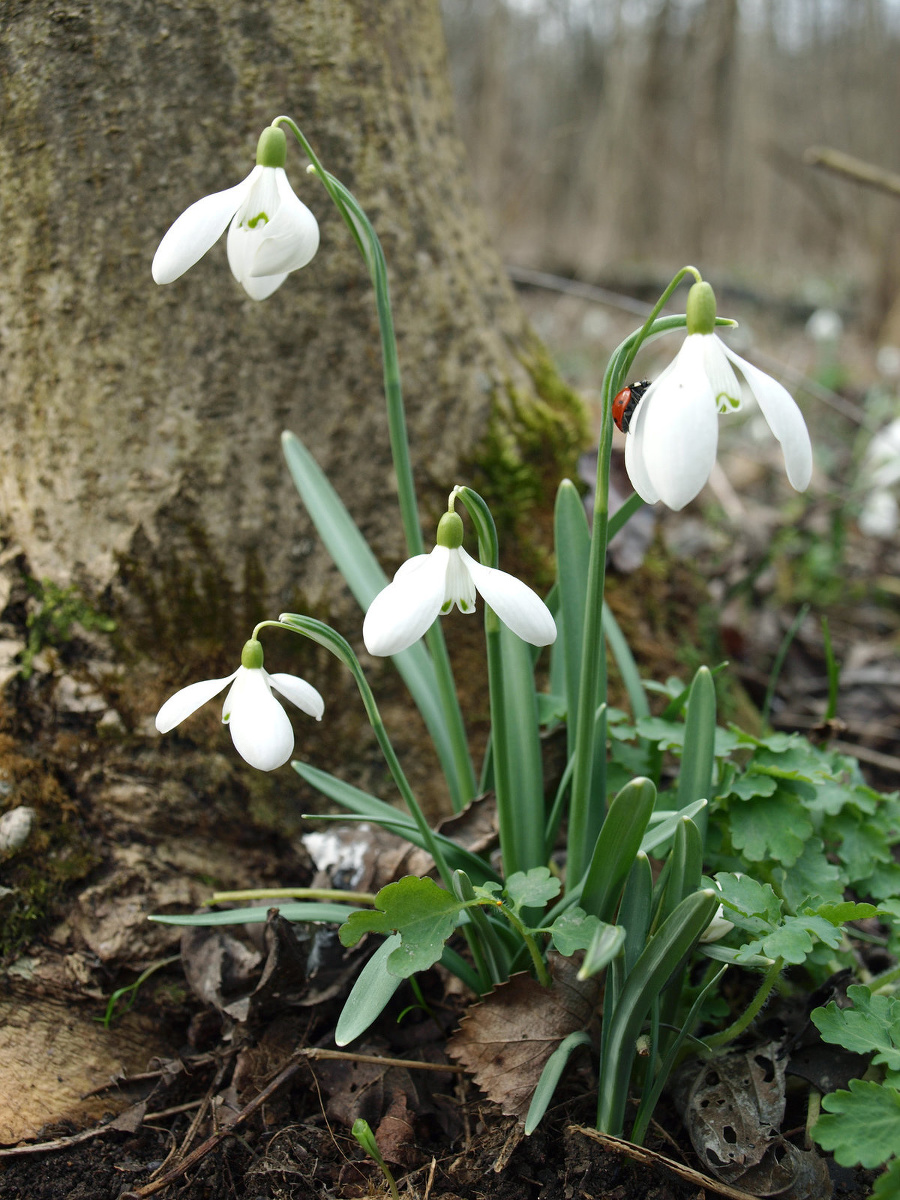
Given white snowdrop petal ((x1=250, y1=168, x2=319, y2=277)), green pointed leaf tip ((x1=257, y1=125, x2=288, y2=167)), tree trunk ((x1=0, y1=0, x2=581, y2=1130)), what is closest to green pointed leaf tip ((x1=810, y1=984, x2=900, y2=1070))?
tree trunk ((x1=0, y1=0, x2=581, y2=1130))

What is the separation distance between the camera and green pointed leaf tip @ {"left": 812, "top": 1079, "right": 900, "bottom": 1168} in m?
0.83

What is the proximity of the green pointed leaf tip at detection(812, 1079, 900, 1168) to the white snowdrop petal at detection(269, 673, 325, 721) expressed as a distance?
69cm

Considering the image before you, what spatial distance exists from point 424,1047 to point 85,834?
0.67 m

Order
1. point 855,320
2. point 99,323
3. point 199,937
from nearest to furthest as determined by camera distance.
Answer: point 199,937
point 99,323
point 855,320

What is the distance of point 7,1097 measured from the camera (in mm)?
1189

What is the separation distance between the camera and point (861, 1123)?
0.86 meters

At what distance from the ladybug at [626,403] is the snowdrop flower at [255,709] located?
1.60ft

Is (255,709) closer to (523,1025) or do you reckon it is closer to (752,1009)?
(523,1025)

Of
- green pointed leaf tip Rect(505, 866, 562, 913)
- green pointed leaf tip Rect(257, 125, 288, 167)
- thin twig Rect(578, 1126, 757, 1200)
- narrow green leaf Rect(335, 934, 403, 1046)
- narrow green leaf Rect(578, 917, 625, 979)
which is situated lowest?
thin twig Rect(578, 1126, 757, 1200)

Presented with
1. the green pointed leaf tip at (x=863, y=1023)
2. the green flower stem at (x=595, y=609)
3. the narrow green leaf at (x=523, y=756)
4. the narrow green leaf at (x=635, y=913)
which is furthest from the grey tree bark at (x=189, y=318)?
the green pointed leaf tip at (x=863, y=1023)

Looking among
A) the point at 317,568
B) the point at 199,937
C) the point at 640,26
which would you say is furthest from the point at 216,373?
the point at 640,26

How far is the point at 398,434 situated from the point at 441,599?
0.41m

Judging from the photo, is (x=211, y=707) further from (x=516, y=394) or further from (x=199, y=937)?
(x=516, y=394)

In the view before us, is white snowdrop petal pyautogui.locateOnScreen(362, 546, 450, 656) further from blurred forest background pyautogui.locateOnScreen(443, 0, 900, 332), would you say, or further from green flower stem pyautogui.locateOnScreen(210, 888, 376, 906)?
blurred forest background pyautogui.locateOnScreen(443, 0, 900, 332)
